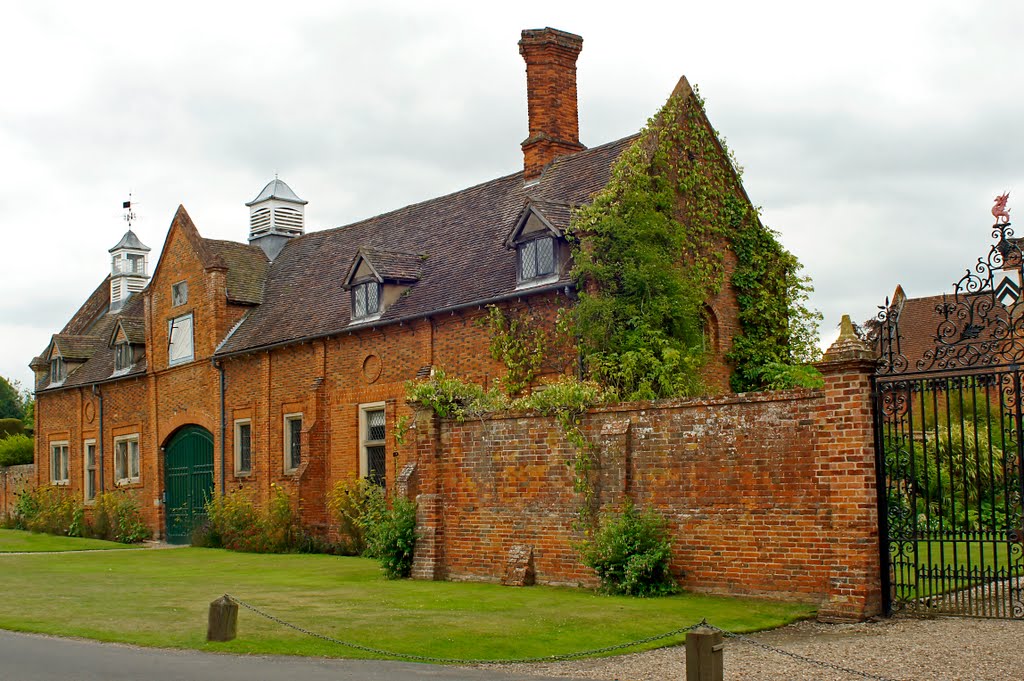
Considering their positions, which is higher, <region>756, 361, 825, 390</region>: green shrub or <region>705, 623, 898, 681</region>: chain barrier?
<region>756, 361, 825, 390</region>: green shrub

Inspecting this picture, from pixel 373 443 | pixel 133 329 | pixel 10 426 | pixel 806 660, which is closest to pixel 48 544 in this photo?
pixel 133 329

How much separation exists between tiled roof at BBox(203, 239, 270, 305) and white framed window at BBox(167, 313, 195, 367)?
1691 mm

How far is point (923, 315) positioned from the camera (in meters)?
43.0

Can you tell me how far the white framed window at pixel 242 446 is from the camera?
1136 inches

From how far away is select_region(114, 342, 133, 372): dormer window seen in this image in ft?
112

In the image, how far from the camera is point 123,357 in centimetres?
3425

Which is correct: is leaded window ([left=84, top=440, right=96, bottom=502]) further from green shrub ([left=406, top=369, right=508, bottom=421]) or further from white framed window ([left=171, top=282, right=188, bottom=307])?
green shrub ([left=406, top=369, right=508, bottom=421])

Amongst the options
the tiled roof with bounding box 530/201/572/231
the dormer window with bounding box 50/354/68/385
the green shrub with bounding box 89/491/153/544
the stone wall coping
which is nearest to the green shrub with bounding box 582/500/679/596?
the stone wall coping

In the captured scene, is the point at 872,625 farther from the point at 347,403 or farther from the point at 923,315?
the point at 923,315

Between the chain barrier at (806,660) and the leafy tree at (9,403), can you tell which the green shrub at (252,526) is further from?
the leafy tree at (9,403)

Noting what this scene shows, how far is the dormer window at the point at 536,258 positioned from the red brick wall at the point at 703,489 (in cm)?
468

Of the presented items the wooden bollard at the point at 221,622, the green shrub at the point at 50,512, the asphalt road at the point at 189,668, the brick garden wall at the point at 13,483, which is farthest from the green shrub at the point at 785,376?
the brick garden wall at the point at 13,483

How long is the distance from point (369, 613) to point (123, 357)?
2363 cm

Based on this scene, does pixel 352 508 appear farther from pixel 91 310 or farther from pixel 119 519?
pixel 91 310
